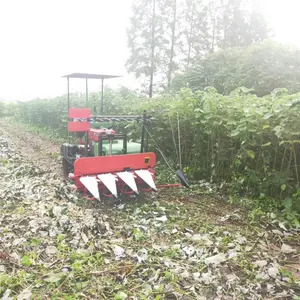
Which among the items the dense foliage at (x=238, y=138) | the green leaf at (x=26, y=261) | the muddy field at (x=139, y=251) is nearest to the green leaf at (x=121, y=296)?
the muddy field at (x=139, y=251)

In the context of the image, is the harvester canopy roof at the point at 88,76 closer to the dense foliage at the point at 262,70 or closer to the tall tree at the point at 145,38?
the dense foliage at the point at 262,70

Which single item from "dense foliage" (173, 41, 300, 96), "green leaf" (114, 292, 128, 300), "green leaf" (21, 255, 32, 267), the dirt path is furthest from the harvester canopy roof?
"green leaf" (114, 292, 128, 300)

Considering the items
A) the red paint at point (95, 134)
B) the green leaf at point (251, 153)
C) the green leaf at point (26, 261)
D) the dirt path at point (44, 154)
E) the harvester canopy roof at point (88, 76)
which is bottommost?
the dirt path at point (44, 154)

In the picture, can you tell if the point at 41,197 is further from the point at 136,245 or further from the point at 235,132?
the point at 235,132

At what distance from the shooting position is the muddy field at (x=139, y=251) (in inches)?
140

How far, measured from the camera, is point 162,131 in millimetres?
9375

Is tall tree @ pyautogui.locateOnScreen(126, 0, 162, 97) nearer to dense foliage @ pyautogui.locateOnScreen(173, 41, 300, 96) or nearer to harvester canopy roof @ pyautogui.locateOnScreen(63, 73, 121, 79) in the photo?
dense foliage @ pyautogui.locateOnScreen(173, 41, 300, 96)

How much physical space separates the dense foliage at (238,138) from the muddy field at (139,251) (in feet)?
2.85

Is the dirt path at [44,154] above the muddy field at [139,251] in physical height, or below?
below

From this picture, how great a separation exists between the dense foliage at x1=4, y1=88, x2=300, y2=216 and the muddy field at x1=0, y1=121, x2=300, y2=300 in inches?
34.2

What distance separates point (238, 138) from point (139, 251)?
369 centimetres

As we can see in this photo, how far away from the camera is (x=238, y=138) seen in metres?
6.89

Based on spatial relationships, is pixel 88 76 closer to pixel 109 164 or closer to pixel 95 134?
pixel 95 134

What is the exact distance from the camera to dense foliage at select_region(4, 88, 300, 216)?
5.84m
